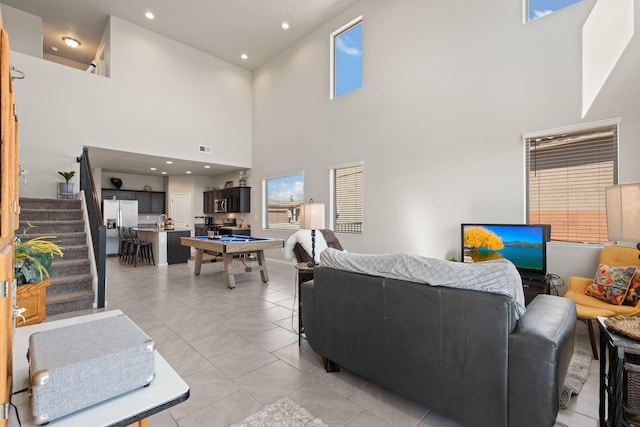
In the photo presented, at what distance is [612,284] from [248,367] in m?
3.52

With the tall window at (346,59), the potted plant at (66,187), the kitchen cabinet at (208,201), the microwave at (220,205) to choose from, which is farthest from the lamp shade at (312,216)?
the kitchen cabinet at (208,201)

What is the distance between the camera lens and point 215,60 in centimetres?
866

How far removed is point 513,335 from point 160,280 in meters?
5.83

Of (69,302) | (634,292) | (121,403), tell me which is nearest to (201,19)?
(69,302)

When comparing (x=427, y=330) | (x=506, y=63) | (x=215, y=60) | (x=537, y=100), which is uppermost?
(x=215, y=60)

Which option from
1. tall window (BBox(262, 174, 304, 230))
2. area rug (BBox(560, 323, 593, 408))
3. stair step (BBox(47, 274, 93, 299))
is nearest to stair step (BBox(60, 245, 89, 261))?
stair step (BBox(47, 274, 93, 299))

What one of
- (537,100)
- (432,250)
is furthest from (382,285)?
(537,100)

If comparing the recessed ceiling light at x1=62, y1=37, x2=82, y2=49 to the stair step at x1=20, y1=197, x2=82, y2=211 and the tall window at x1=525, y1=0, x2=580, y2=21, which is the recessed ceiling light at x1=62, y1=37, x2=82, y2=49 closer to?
the stair step at x1=20, y1=197, x2=82, y2=211

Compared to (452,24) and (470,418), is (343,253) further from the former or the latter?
(452,24)

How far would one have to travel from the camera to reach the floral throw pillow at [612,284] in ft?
9.24

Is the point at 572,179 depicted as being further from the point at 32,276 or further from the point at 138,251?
the point at 138,251

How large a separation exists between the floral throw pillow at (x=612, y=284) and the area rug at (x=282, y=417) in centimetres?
300

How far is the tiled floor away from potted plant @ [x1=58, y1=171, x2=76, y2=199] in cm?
278

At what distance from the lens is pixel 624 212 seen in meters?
1.44
